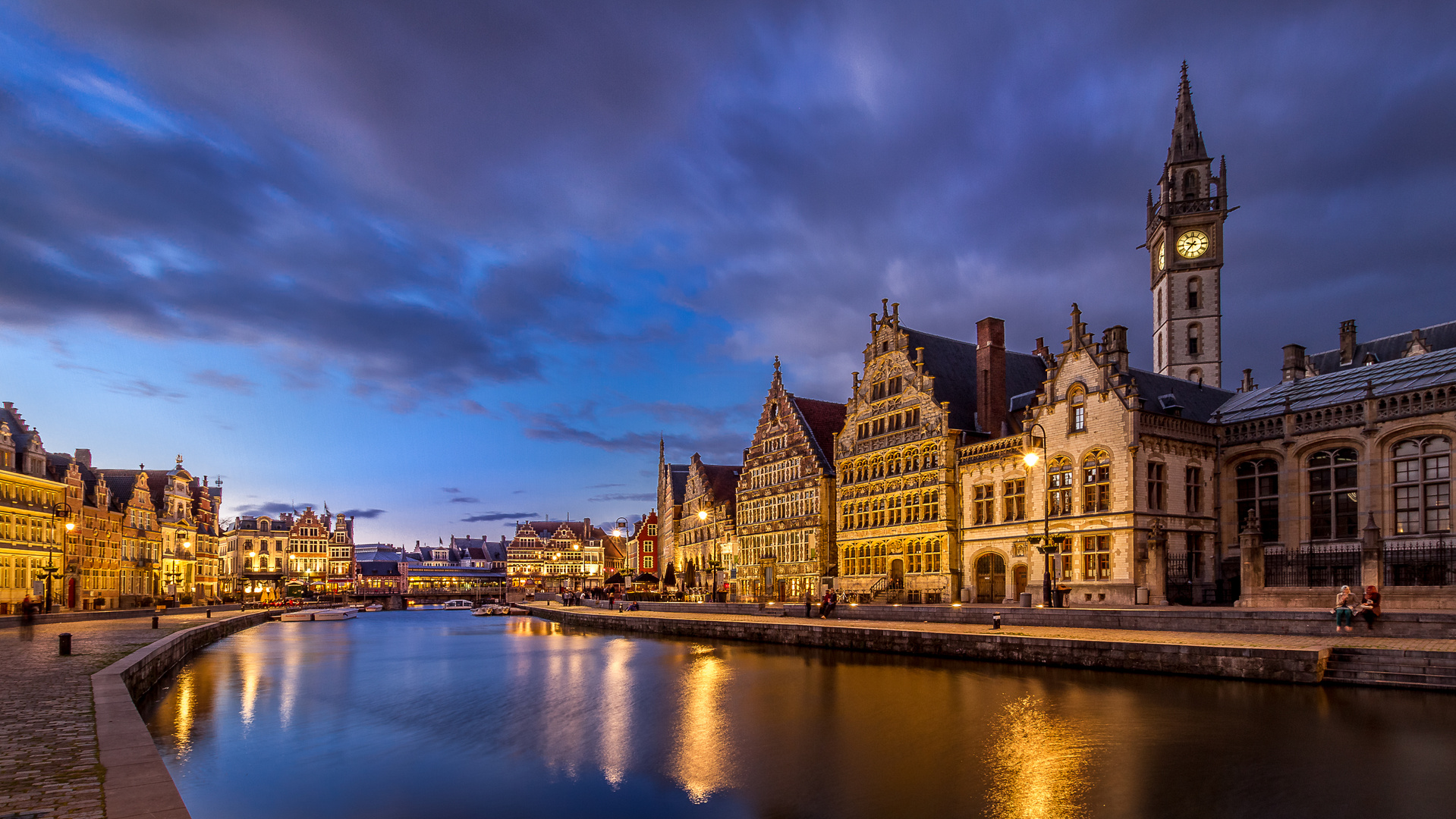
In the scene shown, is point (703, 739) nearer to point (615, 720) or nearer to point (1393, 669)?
point (615, 720)

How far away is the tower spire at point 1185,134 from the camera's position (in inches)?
2598

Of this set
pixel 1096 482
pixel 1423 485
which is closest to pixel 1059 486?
pixel 1096 482

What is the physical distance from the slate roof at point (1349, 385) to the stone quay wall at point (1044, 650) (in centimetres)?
1841

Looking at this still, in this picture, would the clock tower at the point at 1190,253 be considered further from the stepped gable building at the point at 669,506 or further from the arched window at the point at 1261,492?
the stepped gable building at the point at 669,506

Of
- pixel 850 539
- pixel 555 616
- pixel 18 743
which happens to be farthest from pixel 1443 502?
pixel 555 616

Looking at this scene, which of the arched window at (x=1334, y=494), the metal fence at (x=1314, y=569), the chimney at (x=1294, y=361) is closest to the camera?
the metal fence at (x=1314, y=569)

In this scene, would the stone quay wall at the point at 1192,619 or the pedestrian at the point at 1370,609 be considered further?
the pedestrian at the point at 1370,609

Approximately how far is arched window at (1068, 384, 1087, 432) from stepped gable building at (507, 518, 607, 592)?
387 feet

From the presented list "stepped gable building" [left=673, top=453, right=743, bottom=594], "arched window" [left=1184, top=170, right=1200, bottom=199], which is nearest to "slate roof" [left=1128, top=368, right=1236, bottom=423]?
"arched window" [left=1184, top=170, right=1200, bottom=199]

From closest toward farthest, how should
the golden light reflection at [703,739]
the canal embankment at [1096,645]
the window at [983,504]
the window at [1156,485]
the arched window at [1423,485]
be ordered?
the golden light reflection at [703,739] < the canal embankment at [1096,645] < the arched window at [1423,485] < the window at [1156,485] < the window at [983,504]

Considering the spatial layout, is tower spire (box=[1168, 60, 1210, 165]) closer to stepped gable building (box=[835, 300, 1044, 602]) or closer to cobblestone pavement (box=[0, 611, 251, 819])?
stepped gable building (box=[835, 300, 1044, 602])

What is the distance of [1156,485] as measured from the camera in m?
39.2

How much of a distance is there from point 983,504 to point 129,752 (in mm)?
42230

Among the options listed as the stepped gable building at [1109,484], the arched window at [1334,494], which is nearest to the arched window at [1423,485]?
the arched window at [1334,494]
